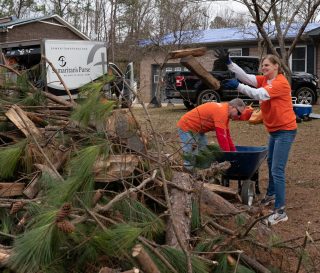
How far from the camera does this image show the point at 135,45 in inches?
1048

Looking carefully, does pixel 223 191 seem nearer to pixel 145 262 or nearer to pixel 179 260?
pixel 179 260

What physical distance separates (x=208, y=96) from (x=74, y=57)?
4849 millimetres

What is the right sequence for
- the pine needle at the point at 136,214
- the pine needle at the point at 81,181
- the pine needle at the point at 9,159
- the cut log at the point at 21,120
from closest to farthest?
the pine needle at the point at 81,181 < the pine needle at the point at 136,214 < the pine needle at the point at 9,159 < the cut log at the point at 21,120

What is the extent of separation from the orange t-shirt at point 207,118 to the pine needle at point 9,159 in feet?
7.35

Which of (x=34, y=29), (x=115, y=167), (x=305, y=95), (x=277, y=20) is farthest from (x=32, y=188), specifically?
(x=34, y=29)

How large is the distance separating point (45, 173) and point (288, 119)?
263cm

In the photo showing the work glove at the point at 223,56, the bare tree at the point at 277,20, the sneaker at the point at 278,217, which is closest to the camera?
the sneaker at the point at 278,217

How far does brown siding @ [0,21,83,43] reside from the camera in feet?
96.3

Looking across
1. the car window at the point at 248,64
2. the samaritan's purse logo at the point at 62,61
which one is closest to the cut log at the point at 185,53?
the car window at the point at 248,64

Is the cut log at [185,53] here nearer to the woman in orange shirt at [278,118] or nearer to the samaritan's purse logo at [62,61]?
the woman in orange shirt at [278,118]

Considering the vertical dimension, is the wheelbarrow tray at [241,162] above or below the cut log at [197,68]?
below

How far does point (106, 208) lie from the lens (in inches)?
126

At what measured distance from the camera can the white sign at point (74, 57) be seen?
55.6 ft

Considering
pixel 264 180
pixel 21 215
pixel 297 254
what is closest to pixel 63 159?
pixel 21 215
